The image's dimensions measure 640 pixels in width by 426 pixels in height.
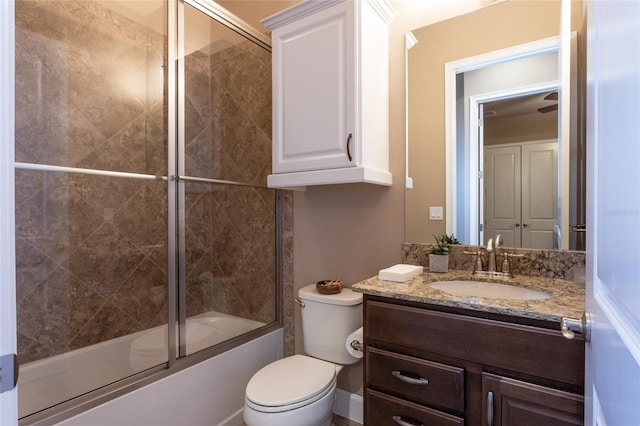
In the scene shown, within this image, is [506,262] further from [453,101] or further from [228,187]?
[228,187]

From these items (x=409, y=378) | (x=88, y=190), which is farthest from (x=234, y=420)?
(x=88, y=190)

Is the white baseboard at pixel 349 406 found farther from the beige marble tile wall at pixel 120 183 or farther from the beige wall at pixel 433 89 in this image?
the beige wall at pixel 433 89

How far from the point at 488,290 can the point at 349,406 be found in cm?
114

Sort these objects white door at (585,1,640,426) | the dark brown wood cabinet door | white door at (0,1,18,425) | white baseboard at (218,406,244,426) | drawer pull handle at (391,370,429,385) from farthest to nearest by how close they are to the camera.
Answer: white baseboard at (218,406,244,426), drawer pull handle at (391,370,429,385), the dark brown wood cabinet door, white door at (0,1,18,425), white door at (585,1,640,426)

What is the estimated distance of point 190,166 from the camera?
195 cm

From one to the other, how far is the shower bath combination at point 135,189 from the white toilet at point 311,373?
1.82 feet

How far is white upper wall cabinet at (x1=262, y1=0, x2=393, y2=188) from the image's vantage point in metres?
1.58

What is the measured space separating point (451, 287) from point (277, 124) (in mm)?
1222

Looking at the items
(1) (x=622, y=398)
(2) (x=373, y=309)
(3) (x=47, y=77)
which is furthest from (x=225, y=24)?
(1) (x=622, y=398)

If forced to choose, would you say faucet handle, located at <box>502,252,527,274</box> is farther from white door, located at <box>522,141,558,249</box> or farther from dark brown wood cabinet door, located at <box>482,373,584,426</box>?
dark brown wood cabinet door, located at <box>482,373,584,426</box>

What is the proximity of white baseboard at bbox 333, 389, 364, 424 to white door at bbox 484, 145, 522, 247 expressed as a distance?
1213 millimetres

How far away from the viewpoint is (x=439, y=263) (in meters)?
1.59

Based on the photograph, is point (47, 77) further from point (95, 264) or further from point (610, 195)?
point (610, 195)

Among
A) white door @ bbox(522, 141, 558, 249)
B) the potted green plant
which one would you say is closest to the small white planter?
the potted green plant
